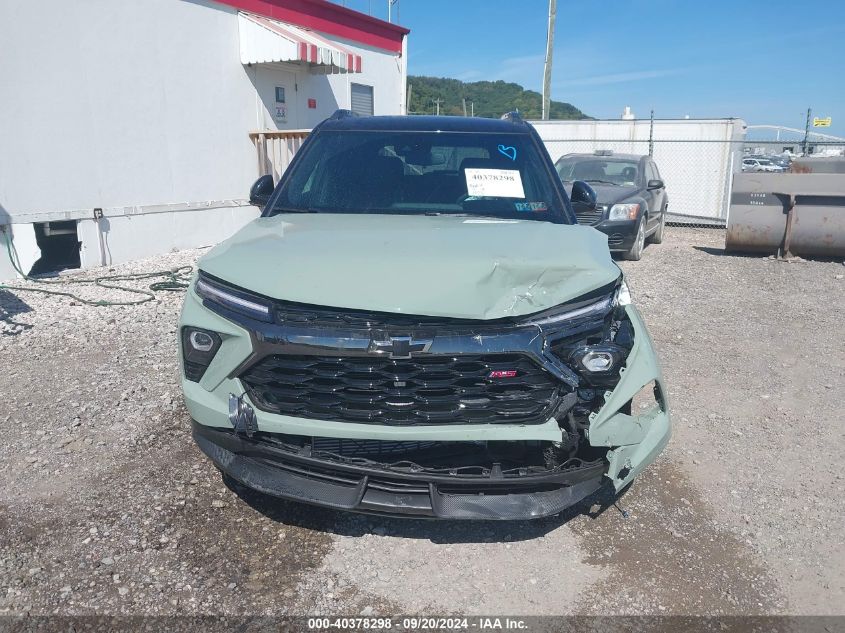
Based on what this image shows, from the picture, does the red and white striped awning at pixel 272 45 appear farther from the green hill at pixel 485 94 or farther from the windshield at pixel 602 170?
the green hill at pixel 485 94

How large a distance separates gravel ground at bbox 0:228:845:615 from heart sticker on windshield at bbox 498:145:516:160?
205cm

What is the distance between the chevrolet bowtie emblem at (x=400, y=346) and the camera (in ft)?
8.21

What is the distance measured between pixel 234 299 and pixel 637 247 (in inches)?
346

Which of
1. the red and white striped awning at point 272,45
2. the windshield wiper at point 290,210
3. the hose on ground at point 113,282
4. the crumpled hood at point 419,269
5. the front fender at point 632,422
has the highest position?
the red and white striped awning at point 272,45

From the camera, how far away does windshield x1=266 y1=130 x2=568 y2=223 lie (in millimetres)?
3781

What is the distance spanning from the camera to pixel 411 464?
8.57ft

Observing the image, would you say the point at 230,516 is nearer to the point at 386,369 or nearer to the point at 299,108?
the point at 386,369

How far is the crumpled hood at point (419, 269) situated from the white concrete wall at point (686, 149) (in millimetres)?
12784

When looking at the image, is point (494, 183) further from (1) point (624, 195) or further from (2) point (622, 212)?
(1) point (624, 195)

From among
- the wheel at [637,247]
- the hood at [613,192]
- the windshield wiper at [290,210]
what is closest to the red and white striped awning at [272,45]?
the hood at [613,192]

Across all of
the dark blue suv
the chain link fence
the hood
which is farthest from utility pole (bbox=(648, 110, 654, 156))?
the hood

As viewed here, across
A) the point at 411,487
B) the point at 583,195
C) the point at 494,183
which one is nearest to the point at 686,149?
the point at 583,195

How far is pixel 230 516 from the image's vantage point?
3.17 meters

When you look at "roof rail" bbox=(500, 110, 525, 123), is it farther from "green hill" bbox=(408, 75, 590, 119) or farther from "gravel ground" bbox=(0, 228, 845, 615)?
"green hill" bbox=(408, 75, 590, 119)
